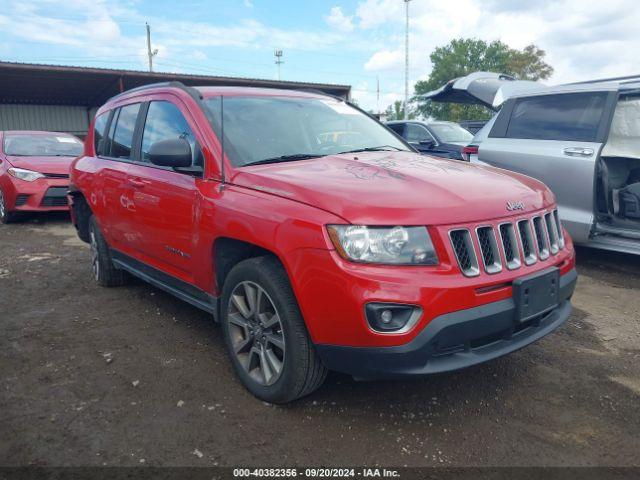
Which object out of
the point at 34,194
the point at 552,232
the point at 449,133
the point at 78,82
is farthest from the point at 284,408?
the point at 78,82

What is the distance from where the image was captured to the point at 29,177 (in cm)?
855

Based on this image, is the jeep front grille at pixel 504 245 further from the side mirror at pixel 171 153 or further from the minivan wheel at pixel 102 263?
the minivan wheel at pixel 102 263

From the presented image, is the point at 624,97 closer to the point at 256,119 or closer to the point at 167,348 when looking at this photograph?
the point at 256,119

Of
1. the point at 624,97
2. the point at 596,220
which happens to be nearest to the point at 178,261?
the point at 596,220

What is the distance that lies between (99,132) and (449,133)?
7.47 m

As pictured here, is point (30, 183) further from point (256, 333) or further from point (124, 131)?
point (256, 333)

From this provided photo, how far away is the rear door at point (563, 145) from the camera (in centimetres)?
514

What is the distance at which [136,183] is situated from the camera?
3.79 m

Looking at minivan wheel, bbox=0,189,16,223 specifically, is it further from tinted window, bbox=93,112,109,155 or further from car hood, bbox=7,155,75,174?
tinted window, bbox=93,112,109,155

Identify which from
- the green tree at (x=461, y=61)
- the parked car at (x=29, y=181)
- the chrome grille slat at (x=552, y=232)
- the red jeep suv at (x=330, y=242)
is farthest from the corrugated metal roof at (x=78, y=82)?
the green tree at (x=461, y=61)

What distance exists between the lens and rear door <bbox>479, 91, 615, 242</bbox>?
5.14 metres

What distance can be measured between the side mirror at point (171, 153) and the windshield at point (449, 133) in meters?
7.92

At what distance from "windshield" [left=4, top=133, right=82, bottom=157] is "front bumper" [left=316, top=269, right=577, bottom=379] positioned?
862cm

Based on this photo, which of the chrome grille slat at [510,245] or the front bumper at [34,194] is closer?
the chrome grille slat at [510,245]
